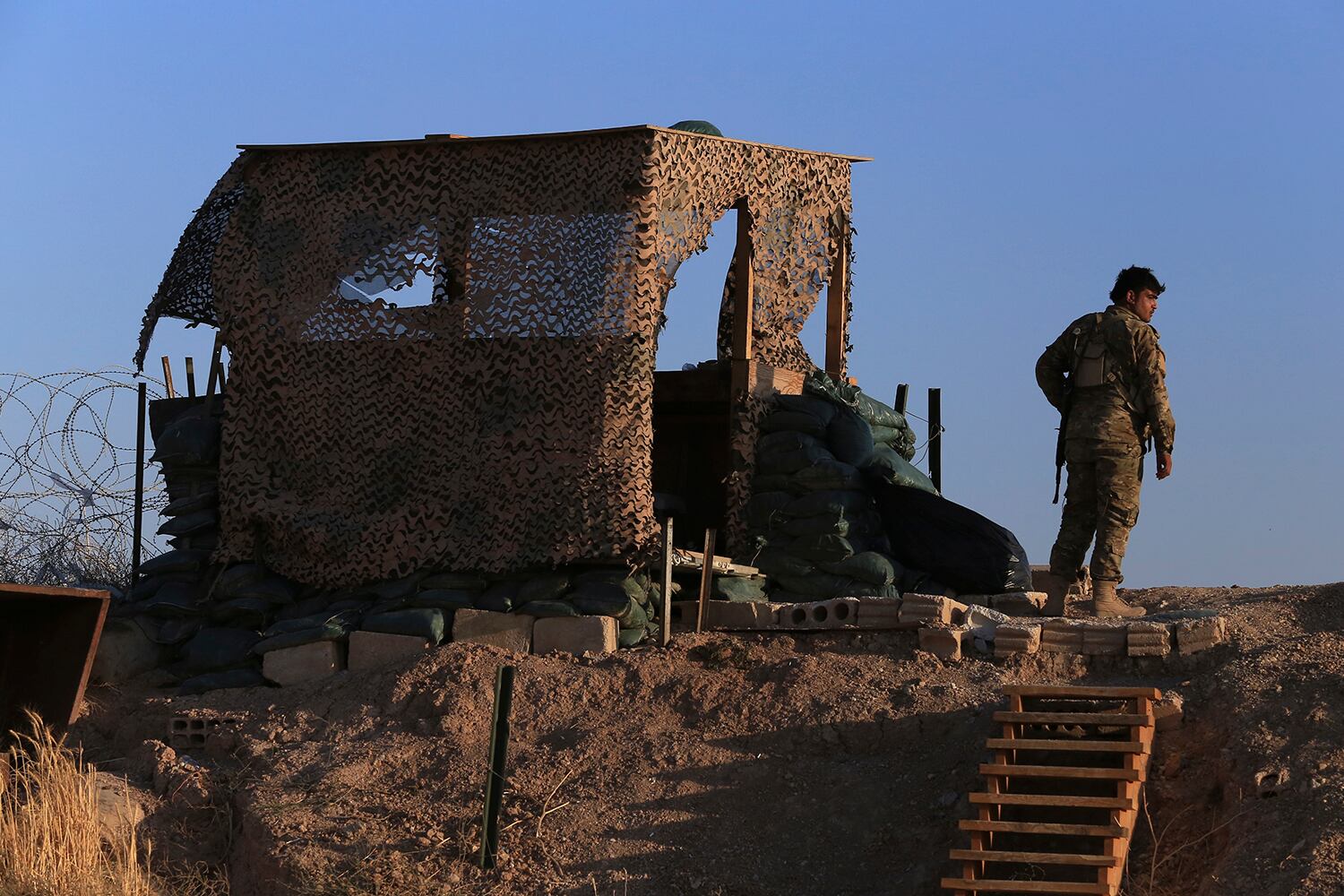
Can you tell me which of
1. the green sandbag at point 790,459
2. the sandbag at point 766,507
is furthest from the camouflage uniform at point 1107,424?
the sandbag at point 766,507

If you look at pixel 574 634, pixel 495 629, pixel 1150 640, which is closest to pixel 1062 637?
pixel 1150 640

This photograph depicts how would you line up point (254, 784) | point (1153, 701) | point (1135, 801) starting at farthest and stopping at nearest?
point (254, 784) → point (1153, 701) → point (1135, 801)

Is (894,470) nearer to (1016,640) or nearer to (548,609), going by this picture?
(1016,640)

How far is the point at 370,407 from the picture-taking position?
36.5ft

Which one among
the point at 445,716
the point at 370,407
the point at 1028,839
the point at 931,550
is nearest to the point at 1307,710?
the point at 1028,839

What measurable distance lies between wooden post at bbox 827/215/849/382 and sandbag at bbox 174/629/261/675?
460 cm

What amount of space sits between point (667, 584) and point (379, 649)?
1732 mm

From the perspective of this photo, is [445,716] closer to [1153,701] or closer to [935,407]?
[1153,701]

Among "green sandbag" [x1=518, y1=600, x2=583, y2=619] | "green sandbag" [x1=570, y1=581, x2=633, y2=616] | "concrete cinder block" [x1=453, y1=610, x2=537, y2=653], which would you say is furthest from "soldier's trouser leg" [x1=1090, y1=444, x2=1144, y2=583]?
"concrete cinder block" [x1=453, y1=610, x2=537, y2=653]

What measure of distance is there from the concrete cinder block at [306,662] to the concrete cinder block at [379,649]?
0.09 m

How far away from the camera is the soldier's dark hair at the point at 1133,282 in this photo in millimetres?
10188

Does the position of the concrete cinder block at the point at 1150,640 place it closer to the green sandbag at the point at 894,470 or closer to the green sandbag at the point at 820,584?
the green sandbag at the point at 820,584

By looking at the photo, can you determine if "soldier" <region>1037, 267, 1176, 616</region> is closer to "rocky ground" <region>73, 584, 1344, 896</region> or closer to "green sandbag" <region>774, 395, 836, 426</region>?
"rocky ground" <region>73, 584, 1344, 896</region>

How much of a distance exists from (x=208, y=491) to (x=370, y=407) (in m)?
1.23
